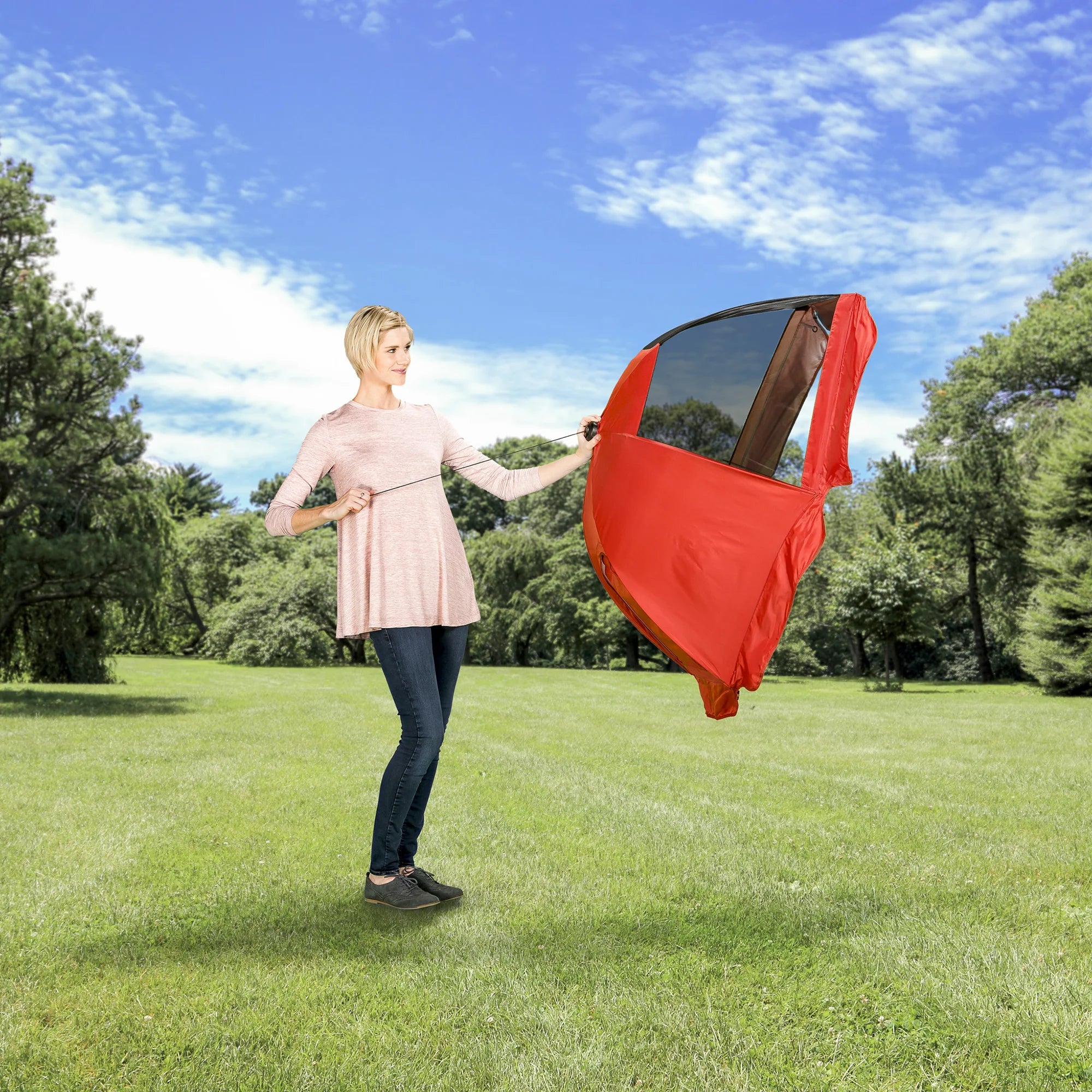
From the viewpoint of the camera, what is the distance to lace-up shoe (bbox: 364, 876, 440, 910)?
4168 mm

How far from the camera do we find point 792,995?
11.0 feet

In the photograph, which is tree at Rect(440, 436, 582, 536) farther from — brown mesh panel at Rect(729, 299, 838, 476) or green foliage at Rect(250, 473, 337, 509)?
brown mesh panel at Rect(729, 299, 838, 476)

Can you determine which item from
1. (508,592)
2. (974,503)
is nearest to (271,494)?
(508,592)

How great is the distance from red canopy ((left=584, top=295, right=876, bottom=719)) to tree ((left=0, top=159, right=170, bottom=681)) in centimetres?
1170

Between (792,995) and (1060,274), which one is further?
(1060,274)

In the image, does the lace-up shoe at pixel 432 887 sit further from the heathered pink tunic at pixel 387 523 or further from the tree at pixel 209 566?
the tree at pixel 209 566

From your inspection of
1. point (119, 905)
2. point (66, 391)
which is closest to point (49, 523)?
Result: point (66, 391)

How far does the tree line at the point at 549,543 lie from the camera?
1430 cm

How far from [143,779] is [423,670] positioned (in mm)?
5315

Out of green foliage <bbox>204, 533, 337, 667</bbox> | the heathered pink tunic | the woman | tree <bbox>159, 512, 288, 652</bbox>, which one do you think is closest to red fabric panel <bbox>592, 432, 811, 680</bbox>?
the woman

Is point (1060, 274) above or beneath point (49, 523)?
above

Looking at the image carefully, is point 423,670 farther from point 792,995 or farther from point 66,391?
point 66,391

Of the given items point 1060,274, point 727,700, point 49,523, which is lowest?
point 727,700

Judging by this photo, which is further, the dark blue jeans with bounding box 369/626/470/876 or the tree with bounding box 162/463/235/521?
the tree with bounding box 162/463/235/521
